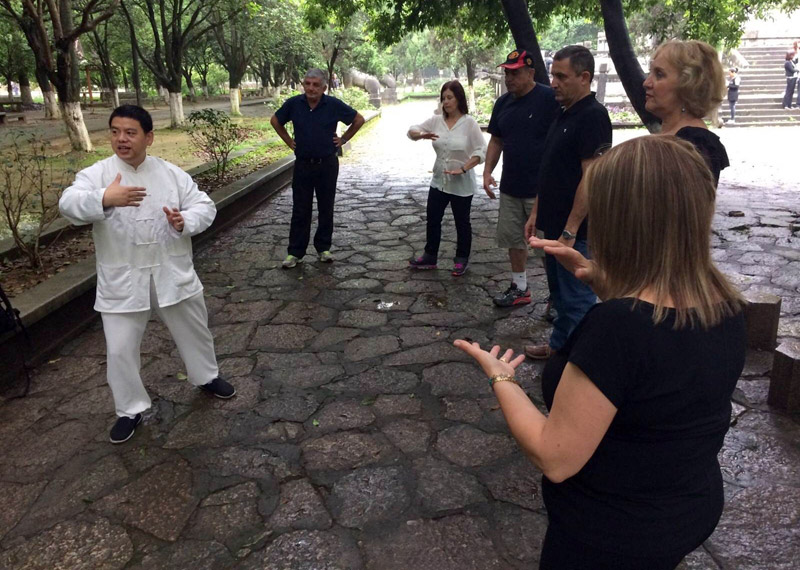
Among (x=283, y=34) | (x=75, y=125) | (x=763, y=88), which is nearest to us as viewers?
(x=75, y=125)

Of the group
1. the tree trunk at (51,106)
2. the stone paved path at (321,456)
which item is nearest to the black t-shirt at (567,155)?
the stone paved path at (321,456)

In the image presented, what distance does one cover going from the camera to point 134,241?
308cm

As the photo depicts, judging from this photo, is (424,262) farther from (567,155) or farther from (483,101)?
(483,101)

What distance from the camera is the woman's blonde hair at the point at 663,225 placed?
1.28 meters

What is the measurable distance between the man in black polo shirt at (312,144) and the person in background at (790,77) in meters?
21.0

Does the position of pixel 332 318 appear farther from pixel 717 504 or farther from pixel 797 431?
pixel 717 504

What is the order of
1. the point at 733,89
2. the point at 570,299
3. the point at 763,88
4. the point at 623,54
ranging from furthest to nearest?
the point at 763,88, the point at 733,89, the point at 623,54, the point at 570,299

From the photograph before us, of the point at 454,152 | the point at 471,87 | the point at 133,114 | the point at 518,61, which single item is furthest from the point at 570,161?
the point at 471,87

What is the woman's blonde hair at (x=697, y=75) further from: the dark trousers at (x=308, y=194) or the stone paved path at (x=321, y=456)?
the dark trousers at (x=308, y=194)

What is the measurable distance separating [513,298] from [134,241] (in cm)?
300

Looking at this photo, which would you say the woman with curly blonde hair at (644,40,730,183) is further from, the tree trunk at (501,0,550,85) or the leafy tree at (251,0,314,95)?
the leafy tree at (251,0,314,95)

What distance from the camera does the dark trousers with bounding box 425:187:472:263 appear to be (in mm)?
5484

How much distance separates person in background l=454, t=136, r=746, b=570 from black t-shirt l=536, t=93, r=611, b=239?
1.90 metres

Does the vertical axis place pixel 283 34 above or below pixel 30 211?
above
